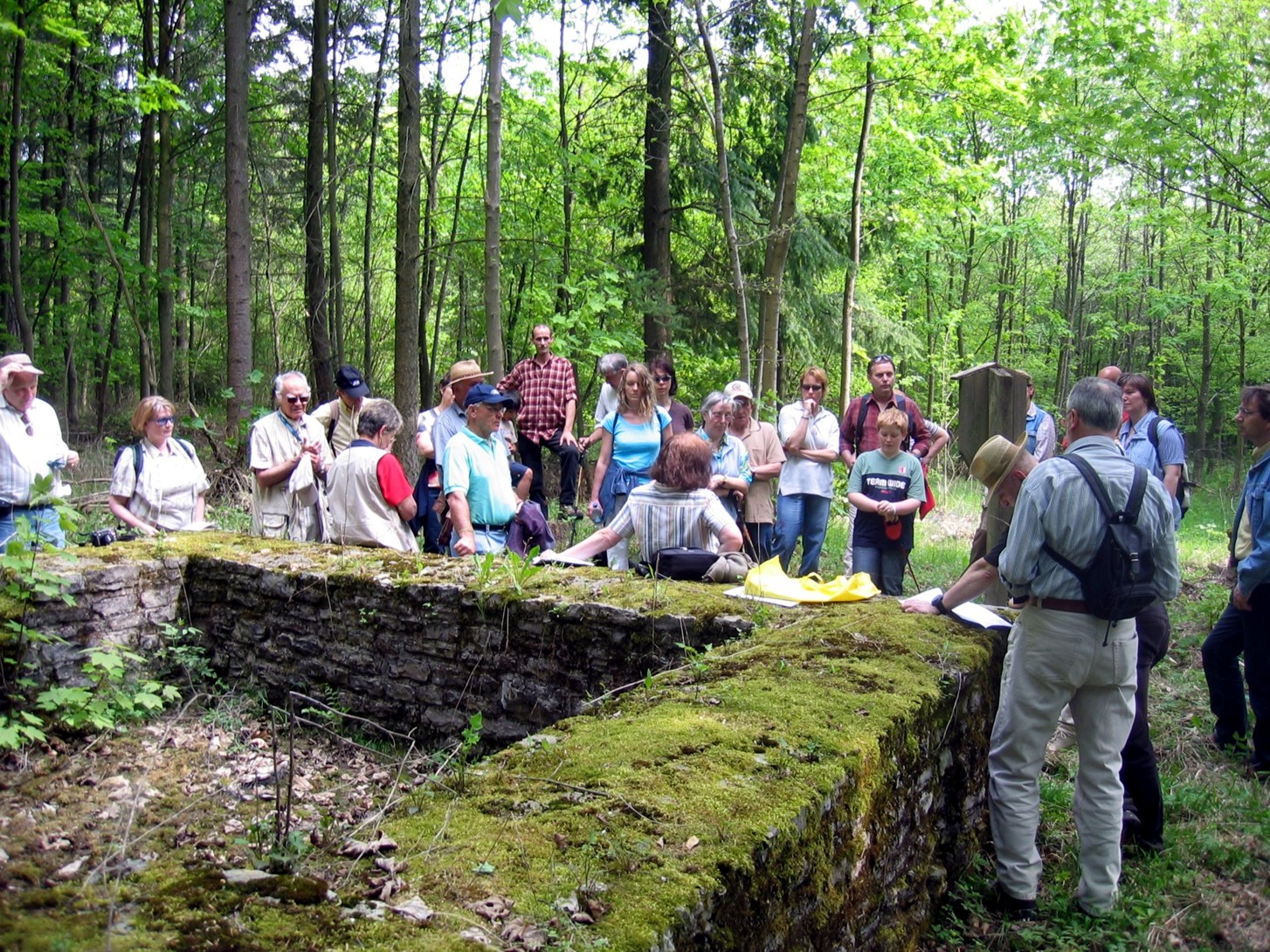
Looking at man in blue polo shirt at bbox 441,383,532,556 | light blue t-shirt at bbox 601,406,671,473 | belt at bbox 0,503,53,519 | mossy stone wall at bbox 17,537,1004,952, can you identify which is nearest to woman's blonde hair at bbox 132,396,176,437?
belt at bbox 0,503,53,519

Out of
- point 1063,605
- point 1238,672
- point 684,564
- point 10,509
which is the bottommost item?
point 1238,672

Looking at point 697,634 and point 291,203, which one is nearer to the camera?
point 697,634

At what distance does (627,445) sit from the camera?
746 centimetres

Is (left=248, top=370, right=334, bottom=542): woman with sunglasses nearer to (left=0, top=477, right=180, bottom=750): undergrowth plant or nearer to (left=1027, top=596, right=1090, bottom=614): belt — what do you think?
(left=0, top=477, right=180, bottom=750): undergrowth plant

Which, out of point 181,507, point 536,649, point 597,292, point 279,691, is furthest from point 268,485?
point 597,292

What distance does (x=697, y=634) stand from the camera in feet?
16.0

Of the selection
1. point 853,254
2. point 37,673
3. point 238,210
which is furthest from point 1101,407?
point 853,254

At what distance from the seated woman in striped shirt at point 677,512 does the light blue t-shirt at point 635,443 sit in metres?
1.58

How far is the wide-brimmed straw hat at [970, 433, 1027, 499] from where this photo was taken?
179 inches

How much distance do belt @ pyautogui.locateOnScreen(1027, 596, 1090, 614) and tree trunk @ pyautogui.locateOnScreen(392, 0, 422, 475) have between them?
26.4 feet

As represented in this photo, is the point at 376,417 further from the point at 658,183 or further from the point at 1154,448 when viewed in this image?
the point at 658,183

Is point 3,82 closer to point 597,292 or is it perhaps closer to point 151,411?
point 597,292

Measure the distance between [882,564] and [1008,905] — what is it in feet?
11.1

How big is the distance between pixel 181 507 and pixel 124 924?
239 inches
